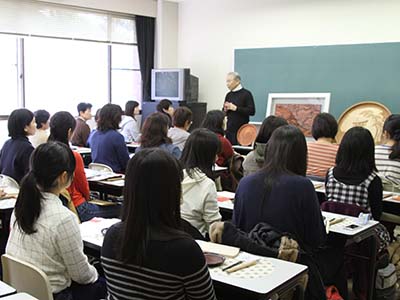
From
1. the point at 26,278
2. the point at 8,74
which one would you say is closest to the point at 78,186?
the point at 26,278

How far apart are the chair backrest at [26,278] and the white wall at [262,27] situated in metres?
5.78

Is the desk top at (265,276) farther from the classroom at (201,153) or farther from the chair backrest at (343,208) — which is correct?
the chair backrest at (343,208)

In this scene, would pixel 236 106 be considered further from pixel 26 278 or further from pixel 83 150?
pixel 26 278

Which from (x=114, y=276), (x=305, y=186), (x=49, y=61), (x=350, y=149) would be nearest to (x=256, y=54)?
(x=49, y=61)

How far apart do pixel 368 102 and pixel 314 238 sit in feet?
14.6

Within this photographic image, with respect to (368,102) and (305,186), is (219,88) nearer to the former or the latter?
(368,102)

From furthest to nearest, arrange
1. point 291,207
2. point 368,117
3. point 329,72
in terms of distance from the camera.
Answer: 1. point 329,72
2. point 368,117
3. point 291,207

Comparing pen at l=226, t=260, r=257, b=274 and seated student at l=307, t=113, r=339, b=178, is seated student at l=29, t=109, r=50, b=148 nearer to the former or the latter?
seated student at l=307, t=113, r=339, b=178

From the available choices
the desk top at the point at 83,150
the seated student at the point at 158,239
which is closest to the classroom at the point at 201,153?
the seated student at the point at 158,239

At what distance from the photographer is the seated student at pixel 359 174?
3.25m

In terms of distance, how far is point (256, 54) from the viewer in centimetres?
788

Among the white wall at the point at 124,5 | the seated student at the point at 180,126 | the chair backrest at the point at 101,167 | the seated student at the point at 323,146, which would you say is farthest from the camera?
the white wall at the point at 124,5

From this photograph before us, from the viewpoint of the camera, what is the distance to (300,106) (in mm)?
7320

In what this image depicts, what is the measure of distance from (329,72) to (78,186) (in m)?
4.47
